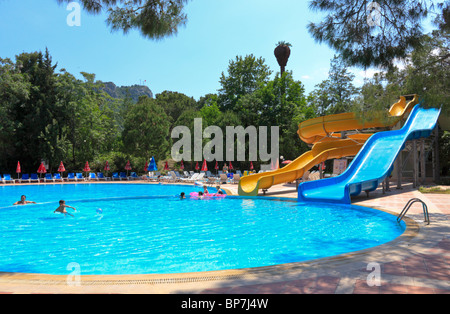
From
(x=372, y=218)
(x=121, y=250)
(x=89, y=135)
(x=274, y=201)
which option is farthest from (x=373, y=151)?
(x=89, y=135)

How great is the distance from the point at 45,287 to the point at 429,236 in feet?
21.6

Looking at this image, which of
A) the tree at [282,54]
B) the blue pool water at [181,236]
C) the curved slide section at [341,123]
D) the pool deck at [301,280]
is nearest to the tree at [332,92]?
the tree at [282,54]

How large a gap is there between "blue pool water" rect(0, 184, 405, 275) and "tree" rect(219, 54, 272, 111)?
2925cm

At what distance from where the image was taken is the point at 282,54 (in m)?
42.4

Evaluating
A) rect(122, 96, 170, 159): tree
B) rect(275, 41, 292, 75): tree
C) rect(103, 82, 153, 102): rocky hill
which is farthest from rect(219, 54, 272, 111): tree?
rect(103, 82, 153, 102): rocky hill

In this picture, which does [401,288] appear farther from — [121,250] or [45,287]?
[121,250]

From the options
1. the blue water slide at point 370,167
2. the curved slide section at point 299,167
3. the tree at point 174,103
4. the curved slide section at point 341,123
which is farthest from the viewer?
the tree at point 174,103

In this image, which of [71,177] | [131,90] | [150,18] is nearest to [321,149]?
[150,18]

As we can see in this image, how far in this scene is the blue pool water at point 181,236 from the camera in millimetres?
6234

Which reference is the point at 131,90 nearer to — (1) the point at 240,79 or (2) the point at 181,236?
(1) the point at 240,79

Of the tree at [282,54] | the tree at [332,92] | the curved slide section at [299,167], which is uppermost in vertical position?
the tree at [282,54]

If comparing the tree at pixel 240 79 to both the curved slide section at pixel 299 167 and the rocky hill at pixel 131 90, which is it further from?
the rocky hill at pixel 131 90

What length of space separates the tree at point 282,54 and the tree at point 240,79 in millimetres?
2192

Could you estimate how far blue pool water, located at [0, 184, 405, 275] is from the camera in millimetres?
6234
